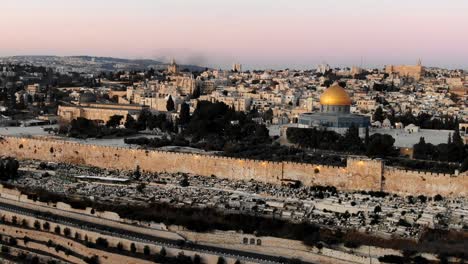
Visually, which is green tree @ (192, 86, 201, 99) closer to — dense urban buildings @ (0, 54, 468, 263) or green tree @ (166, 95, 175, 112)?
green tree @ (166, 95, 175, 112)

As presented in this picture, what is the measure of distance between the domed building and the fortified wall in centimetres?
1012

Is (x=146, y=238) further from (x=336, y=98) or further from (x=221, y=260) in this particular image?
(x=336, y=98)

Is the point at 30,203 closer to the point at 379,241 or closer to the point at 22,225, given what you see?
the point at 22,225

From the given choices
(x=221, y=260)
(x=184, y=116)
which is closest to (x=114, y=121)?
(x=184, y=116)

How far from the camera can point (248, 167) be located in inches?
819

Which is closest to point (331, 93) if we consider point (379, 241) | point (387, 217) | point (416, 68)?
point (387, 217)

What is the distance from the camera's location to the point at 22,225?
55.0 feet

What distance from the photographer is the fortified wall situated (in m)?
18.3

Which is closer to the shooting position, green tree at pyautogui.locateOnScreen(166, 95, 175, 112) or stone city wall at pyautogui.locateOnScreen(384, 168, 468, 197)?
stone city wall at pyautogui.locateOnScreen(384, 168, 468, 197)

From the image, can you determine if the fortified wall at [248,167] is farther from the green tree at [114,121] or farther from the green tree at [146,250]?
the green tree at [114,121]

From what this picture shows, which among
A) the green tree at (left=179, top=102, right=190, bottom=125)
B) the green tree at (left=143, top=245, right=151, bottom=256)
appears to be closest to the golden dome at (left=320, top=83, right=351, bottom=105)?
the green tree at (left=179, top=102, right=190, bottom=125)

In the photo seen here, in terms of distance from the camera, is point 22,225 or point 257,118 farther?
point 257,118

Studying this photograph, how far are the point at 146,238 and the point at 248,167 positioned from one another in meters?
6.34

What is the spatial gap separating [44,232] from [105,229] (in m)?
1.47
